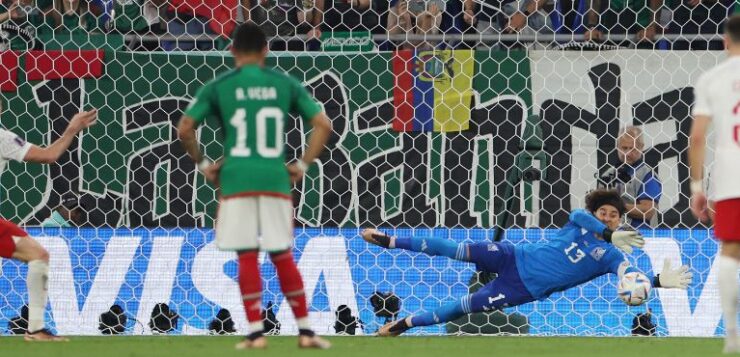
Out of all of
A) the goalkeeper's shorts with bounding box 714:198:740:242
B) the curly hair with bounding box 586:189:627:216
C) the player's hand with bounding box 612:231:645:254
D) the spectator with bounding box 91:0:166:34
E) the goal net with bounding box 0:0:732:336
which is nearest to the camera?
the goalkeeper's shorts with bounding box 714:198:740:242

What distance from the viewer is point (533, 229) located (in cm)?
928

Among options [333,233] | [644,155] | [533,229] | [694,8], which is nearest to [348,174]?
[333,233]

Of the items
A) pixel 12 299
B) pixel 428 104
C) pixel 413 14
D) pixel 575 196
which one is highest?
pixel 413 14

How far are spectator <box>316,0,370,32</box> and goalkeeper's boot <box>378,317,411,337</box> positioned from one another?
2578mm

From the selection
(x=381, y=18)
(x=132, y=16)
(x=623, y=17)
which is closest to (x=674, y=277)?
(x=623, y=17)

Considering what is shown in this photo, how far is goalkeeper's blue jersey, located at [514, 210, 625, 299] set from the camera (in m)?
8.44

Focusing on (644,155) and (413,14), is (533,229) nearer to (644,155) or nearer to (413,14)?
(644,155)

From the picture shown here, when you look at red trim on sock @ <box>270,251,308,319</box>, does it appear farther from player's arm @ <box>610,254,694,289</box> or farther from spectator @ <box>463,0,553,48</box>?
spectator @ <box>463,0,553,48</box>

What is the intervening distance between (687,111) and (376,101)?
2.07 meters

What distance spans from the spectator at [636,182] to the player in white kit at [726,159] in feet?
11.2

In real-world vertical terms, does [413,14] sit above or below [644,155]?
above

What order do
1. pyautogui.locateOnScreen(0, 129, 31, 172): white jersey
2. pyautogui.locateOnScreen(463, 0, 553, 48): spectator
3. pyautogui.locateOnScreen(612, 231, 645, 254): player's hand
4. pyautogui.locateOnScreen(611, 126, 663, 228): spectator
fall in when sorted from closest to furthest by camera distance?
pyautogui.locateOnScreen(0, 129, 31, 172): white jersey
pyautogui.locateOnScreen(612, 231, 645, 254): player's hand
pyautogui.locateOnScreen(611, 126, 663, 228): spectator
pyautogui.locateOnScreen(463, 0, 553, 48): spectator

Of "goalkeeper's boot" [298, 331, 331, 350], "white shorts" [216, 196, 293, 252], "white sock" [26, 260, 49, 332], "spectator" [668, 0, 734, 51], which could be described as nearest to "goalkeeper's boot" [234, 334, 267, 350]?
"goalkeeper's boot" [298, 331, 331, 350]

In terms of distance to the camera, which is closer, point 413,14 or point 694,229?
point 694,229
